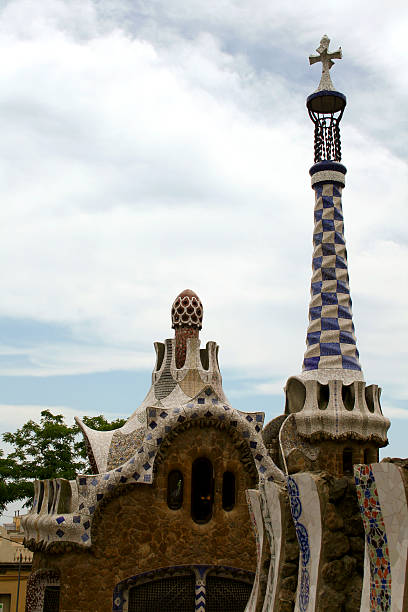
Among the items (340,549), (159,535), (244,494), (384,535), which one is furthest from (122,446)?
(384,535)

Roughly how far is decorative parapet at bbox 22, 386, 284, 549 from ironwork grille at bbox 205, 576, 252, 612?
184 centimetres

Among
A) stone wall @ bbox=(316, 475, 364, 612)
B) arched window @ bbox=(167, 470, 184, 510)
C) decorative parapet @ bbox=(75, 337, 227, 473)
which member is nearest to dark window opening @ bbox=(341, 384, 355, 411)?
decorative parapet @ bbox=(75, 337, 227, 473)

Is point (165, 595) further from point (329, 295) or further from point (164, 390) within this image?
point (329, 295)

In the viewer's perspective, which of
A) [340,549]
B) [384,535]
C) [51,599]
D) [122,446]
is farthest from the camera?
[122,446]

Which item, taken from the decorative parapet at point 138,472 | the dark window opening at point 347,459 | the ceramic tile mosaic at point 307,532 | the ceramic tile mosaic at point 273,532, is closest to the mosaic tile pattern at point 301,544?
the ceramic tile mosaic at point 307,532

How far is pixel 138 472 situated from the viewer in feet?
40.5

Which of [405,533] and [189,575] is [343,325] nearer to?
[189,575]

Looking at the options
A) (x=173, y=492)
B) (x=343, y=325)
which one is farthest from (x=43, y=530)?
(x=343, y=325)

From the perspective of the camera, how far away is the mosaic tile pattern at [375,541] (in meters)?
6.13

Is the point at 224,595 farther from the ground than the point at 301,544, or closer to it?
closer to it

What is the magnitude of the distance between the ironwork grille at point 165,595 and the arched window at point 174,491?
117 centimetres

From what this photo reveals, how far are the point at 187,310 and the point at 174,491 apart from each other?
441cm

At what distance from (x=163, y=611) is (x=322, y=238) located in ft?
26.9

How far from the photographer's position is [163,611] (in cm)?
1229
